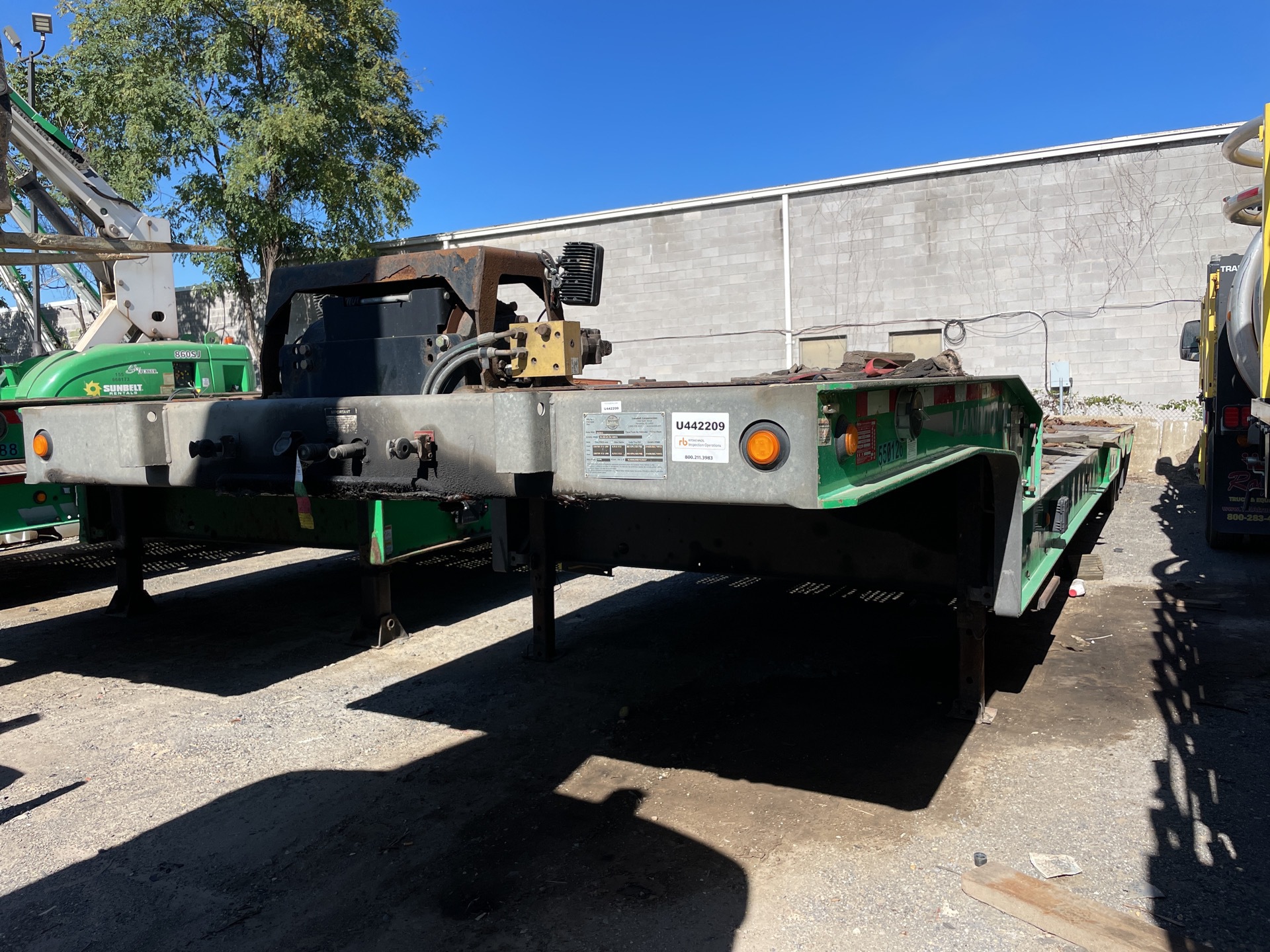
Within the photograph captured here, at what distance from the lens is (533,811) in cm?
333

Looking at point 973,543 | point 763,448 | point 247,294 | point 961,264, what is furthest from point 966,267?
point 763,448

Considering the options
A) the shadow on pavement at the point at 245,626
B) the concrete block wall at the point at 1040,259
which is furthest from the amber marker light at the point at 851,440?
the concrete block wall at the point at 1040,259

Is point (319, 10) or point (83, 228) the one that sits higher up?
point (319, 10)

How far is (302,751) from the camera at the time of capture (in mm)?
3941

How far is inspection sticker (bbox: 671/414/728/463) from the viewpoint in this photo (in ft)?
7.27

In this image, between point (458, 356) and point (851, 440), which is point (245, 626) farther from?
point (851, 440)

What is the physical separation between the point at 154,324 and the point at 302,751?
6.75 m

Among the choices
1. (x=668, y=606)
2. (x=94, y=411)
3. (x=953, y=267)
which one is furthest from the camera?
(x=953, y=267)

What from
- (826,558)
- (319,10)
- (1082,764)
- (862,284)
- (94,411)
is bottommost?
(1082,764)

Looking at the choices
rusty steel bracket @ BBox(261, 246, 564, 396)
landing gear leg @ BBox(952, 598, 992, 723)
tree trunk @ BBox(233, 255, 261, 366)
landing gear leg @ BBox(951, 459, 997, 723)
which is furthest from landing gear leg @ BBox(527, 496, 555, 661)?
tree trunk @ BBox(233, 255, 261, 366)

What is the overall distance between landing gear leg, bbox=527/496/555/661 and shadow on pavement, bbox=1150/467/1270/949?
271 centimetres

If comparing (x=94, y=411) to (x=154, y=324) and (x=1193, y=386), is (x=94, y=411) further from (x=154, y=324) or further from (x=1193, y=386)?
(x=1193, y=386)

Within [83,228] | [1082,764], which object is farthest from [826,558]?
[83,228]

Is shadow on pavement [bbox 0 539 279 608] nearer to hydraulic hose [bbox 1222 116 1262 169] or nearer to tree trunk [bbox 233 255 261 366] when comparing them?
hydraulic hose [bbox 1222 116 1262 169]
